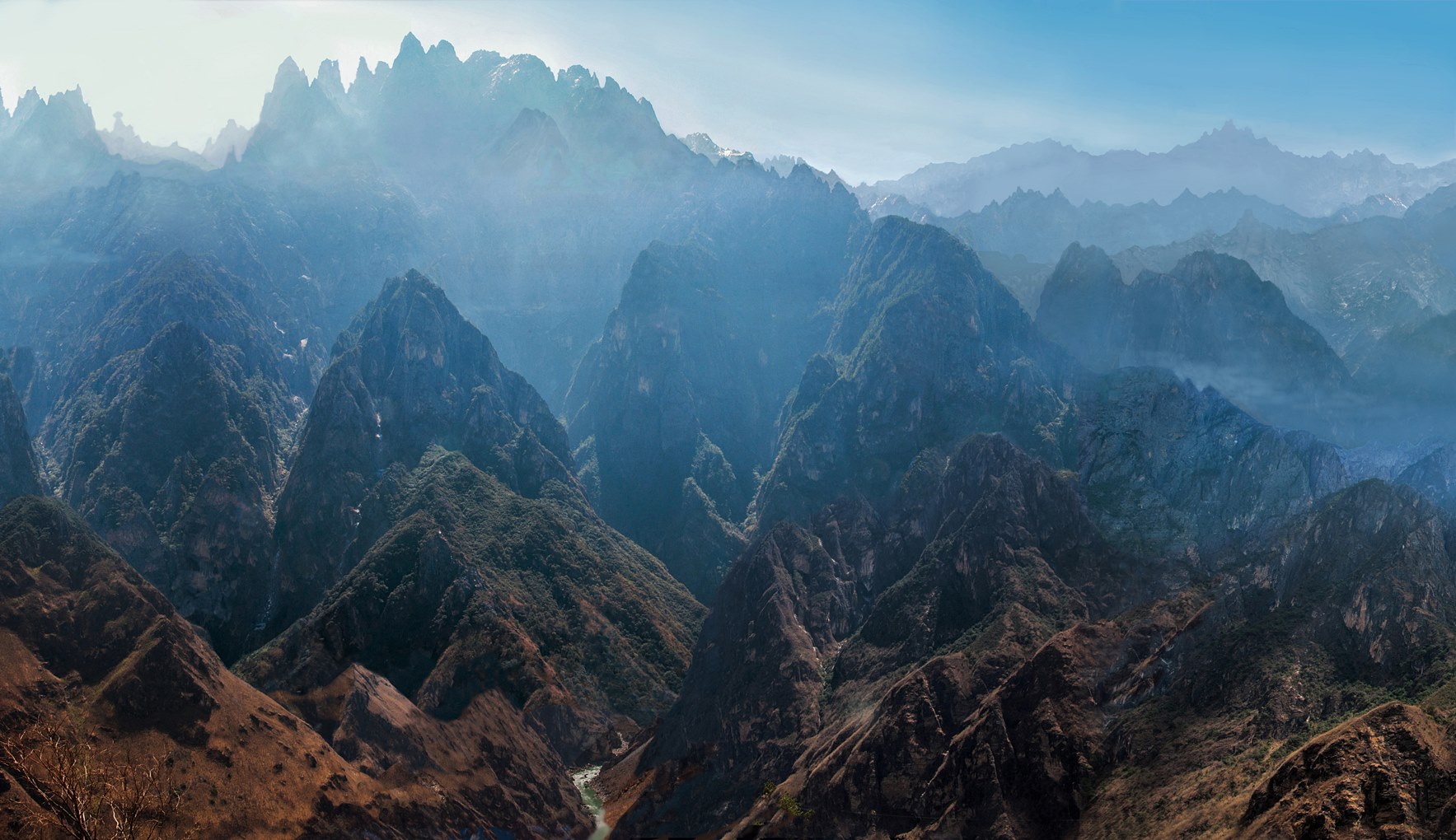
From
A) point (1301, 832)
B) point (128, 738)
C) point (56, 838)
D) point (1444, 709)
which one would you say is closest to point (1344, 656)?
point (1444, 709)

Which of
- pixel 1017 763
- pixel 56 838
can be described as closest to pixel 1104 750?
pixel 1017 763

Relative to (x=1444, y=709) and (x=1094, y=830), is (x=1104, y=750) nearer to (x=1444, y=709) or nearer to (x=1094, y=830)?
(x=1094, y=830)

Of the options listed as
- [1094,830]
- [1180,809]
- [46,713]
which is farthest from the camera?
[46,713]

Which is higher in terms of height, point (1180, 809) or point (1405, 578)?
point (1405, 578)

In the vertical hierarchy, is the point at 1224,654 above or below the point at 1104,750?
above

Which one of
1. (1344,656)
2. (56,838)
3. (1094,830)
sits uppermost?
(1344,656)

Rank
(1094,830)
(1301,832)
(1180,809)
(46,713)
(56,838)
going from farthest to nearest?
(46,713) < (1094,830) < (1180,809) < (56,838) < (1301,832)

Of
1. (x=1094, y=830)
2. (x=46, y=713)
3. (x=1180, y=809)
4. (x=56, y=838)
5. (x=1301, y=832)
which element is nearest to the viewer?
(x=1301, y=832)

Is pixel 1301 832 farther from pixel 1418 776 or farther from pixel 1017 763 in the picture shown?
pixel 1017 763

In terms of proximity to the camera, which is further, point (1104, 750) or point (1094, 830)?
point (1104, 750)
